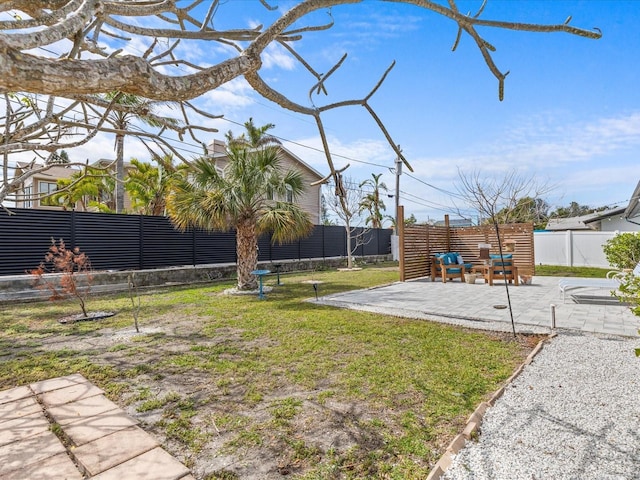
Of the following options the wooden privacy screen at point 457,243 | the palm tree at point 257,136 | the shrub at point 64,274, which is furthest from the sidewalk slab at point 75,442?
the palm tree at point 257,136

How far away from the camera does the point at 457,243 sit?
1465cm

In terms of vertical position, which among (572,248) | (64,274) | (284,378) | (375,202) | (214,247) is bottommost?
(284,378)

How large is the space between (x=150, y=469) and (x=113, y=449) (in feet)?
1.36

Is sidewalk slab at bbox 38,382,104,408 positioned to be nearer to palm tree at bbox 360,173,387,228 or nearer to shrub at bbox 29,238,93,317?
shrub at bbox 29,238,93,317

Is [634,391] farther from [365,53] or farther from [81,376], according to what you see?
[81,376]

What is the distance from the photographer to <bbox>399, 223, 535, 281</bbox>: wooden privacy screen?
40.3 ft

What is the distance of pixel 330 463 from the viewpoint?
2.14 meters

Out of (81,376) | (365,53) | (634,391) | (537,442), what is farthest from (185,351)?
(634,391)

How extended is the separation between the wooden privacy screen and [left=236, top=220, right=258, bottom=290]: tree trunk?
17.8ft

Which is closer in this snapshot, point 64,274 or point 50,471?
point 50,471

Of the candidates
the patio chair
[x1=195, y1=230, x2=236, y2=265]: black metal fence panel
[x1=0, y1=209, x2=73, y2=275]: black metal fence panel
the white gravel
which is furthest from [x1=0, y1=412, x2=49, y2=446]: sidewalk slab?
the patio chair

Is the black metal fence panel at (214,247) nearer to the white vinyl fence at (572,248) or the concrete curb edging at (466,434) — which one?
the concrete curb edging at (466,434)

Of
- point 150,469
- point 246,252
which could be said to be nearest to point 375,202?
point 246,252

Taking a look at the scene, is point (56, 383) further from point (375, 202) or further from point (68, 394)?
point (375, 202)
